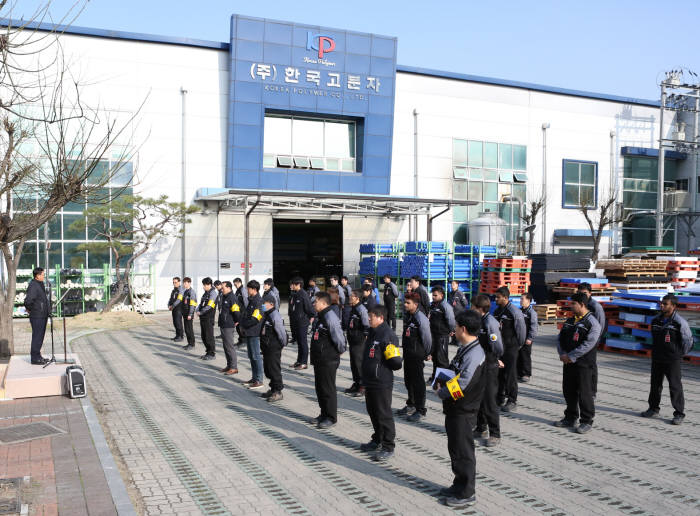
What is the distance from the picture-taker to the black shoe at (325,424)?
27.9 ft

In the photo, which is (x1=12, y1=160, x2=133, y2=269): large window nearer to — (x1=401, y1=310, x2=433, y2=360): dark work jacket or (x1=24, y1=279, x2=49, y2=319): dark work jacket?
(x1=24, y1=279, x2=49, y2=319): dark work jacket

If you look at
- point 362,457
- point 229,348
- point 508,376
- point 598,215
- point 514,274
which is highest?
point 598,215

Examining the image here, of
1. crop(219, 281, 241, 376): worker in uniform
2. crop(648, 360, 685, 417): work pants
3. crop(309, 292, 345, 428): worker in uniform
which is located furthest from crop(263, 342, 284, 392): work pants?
crop(648, 360, 685, 417): work pants

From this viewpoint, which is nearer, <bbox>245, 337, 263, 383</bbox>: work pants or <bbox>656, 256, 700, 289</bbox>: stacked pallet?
<bbox>245, 337, 263, 383</bbox>: work pants

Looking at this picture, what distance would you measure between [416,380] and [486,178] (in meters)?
26.1

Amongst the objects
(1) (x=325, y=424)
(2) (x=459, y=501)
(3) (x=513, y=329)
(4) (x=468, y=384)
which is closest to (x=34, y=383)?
(1) (x=325, y=424)

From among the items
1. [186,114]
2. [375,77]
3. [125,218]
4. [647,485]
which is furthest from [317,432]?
[375,77]

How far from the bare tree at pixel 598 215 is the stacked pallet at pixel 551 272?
10.9 m

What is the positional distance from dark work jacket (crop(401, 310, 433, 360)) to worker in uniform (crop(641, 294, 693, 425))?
11.2 ft

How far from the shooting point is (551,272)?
22.7 meters

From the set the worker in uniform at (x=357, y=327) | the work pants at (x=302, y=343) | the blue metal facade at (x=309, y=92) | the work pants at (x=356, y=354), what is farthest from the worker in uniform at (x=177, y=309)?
the blue metal facade at (x=309, y=92)

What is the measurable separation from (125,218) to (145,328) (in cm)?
507

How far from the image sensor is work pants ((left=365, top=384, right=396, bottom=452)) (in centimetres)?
711

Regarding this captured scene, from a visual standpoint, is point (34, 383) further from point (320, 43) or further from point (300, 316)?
point (320, 43)
